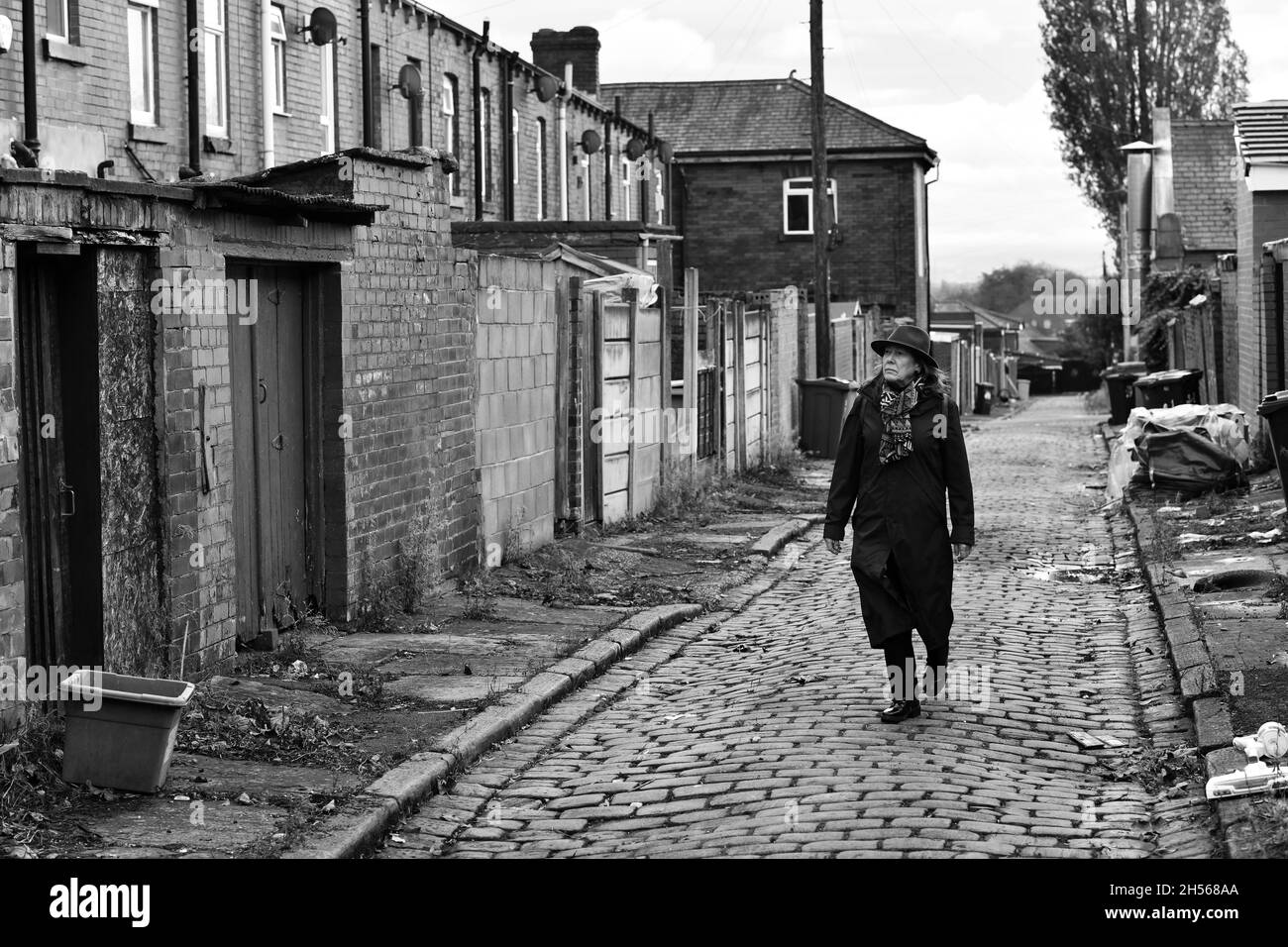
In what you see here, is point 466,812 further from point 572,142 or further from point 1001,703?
point 572,142

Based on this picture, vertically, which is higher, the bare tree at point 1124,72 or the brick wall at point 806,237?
the bare tree at point 1124,72

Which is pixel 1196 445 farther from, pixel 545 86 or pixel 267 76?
pixel 545 86

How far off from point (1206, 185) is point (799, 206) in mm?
11574

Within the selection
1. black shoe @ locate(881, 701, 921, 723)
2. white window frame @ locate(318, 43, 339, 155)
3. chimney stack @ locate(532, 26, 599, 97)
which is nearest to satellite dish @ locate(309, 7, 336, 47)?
white window frame @ locate(318, 43, 339, 155)

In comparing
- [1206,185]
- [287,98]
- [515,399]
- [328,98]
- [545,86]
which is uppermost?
[545,86]

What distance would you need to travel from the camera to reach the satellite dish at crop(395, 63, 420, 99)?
2286cm

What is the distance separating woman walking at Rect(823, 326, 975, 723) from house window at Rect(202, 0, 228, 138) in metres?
12.6

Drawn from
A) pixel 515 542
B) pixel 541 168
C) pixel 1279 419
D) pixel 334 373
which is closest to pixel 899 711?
pixel 334 373

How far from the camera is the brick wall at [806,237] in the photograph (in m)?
44.2

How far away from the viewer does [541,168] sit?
32.6m

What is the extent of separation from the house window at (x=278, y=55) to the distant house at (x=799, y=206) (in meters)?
24.6

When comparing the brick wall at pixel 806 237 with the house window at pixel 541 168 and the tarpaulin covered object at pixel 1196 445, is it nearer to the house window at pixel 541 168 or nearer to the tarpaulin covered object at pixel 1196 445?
the house window at pixel 541 168

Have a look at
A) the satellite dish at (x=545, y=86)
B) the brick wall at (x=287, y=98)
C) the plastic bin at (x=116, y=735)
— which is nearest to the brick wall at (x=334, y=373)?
the plastic bin at (x=116, y=735)

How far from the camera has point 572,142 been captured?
34.4m
